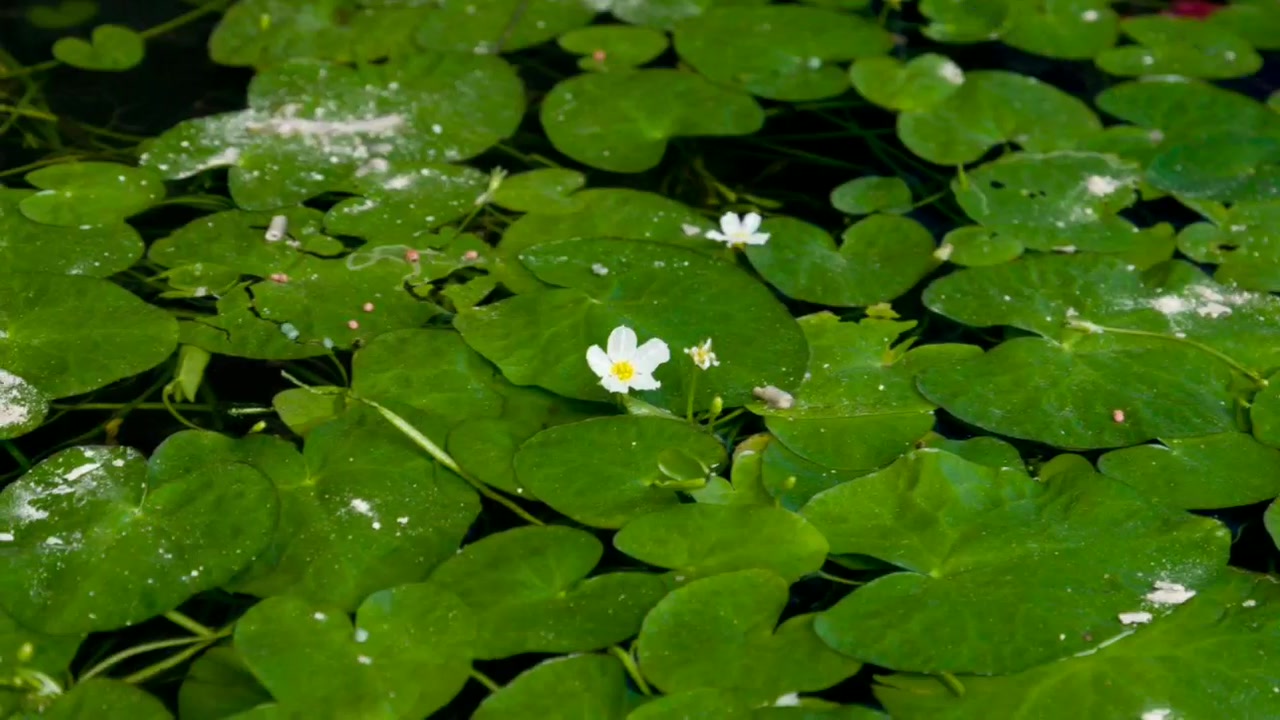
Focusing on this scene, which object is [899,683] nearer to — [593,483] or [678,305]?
[593,483]

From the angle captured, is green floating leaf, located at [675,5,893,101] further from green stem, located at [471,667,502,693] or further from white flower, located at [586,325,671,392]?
green stem, located at [471,667,502,693]

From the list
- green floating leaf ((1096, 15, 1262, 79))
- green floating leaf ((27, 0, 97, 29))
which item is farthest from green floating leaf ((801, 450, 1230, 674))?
green floating leaf ((27, 0, 97, 29))

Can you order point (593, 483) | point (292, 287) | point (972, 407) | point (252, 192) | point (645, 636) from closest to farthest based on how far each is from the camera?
1. point (645, 636)
2. point (593, 483)
3. point (972, 407)
4. point (292, 287)
5. point (252, 192)

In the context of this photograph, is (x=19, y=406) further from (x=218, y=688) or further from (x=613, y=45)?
(x=613, y=45)

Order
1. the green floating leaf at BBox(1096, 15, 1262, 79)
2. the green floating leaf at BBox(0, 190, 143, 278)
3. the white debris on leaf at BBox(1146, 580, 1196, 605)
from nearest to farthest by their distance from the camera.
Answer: the white debris on leaf at BBox(1146, 580, 1196, 605), the green floating leaf at BBox(0, 190, 143, 278), the green floating leaf at BBox(1096, 15, 1262, 79)

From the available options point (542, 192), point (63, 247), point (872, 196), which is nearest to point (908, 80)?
point (872, 196)

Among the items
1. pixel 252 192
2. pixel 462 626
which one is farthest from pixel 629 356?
pixel 252 192
